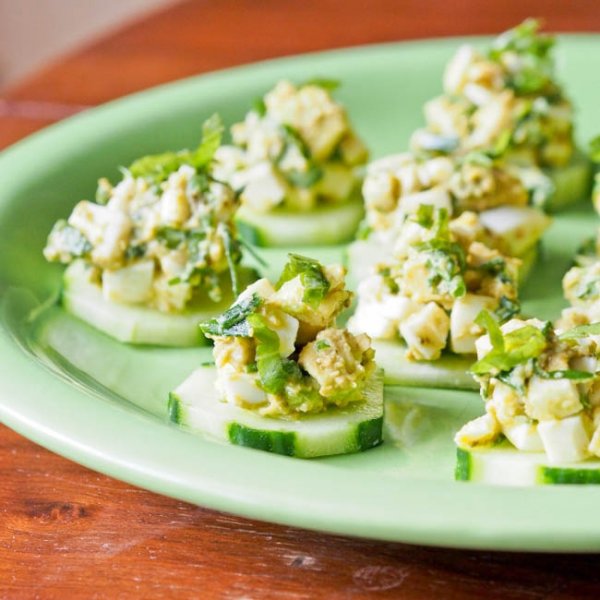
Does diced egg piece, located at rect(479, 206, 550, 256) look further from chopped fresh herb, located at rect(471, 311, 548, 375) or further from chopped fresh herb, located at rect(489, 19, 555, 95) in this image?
chopped fresh herb, located at rect(471, 311, 548, 375)

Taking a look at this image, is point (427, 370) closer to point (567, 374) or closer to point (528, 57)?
point (567, 374)

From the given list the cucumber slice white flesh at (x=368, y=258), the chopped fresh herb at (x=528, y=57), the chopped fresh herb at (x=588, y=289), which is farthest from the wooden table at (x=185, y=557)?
the chopped fresh herb at (x=528, y=57)

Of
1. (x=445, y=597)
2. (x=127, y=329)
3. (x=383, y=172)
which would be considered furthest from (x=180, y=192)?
(x=445, y=597)

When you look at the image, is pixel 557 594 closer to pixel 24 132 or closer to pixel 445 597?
pixel 445 597

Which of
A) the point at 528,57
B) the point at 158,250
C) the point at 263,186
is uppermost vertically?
the point at 528,57

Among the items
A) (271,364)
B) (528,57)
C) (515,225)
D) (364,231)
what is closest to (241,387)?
(271,364)

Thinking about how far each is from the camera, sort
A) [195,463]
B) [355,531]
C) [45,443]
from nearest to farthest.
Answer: [355,531]
[195,463]
[45,443]

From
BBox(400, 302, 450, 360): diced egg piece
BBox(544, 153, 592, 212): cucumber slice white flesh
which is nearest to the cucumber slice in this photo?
BBox(400, 302, 450, 360): diced egg piece
